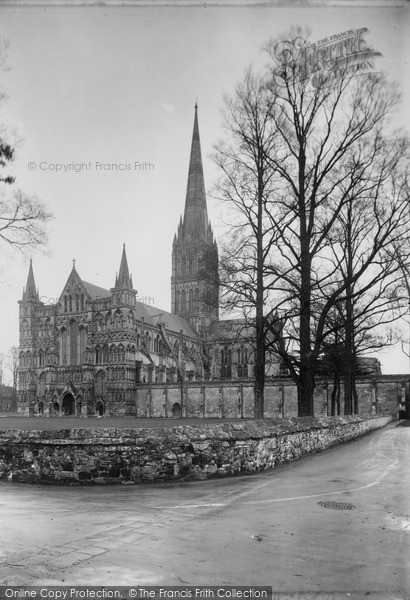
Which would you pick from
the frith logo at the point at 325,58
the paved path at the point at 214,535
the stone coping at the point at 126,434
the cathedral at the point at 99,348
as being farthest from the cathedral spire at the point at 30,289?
the paved path at the point at 214,535

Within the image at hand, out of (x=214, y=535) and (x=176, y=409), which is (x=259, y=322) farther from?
(x=176, y=409)

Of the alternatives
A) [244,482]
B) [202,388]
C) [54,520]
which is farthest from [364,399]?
[54,520]

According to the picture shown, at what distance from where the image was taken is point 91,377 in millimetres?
75062

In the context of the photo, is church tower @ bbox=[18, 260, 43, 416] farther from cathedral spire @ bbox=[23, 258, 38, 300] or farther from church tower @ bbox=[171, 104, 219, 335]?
church tower @ bbox=[171, 104, 219, 335]

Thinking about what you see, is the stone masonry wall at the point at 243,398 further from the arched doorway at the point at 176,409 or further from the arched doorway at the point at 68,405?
the arched doorway at the point at 68,405

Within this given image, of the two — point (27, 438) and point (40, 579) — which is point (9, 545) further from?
point (27, 438)

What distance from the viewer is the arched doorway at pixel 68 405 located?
75375 mm

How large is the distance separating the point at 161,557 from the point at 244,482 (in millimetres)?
5427

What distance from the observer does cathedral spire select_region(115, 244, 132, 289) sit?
249 ft

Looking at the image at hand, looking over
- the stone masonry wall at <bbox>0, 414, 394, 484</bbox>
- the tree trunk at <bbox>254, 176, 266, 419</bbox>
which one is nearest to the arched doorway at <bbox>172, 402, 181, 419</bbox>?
the tree trunk at <bbox>254, 176, 266, 419</bbox>

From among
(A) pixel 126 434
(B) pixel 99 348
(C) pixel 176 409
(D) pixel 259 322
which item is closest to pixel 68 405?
(B) pixel 99 348

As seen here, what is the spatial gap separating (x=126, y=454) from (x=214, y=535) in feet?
13.7

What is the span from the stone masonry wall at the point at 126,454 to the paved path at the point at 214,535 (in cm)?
38

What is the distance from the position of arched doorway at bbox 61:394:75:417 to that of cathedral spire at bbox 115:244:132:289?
1740 centimetres
